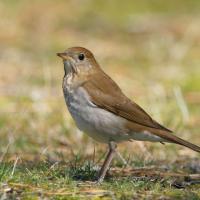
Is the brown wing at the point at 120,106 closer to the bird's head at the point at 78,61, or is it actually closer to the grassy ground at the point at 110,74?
the bird's head at the point at 78,61

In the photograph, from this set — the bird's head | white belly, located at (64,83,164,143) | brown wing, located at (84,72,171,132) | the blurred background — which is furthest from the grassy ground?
the bird's head

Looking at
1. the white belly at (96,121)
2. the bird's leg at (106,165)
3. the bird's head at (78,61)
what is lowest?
the bird's leg at (106,165)

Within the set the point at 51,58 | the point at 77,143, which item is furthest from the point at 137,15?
the point at 77,143

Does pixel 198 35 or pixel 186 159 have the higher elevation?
pixel 198 35

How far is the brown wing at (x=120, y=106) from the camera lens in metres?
7.57

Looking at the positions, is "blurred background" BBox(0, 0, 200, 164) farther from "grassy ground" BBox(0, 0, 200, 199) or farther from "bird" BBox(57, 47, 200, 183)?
"bird" BBox(57, 47, 200, 183)

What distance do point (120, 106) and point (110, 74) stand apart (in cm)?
728

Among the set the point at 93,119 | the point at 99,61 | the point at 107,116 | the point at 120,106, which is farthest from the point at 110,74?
the point at 93,119

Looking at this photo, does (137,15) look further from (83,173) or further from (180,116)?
(83,173)

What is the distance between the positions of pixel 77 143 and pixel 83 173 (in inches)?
119

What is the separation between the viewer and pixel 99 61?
15.8 meters

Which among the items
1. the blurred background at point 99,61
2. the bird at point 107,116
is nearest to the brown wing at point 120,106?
the bird at point 107,116

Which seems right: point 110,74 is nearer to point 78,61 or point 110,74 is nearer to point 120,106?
point 78,61

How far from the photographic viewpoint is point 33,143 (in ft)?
34.3
